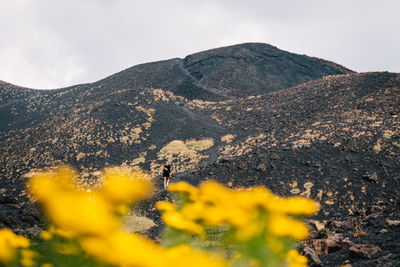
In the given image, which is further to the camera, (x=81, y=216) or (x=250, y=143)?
(x=250, y=143)

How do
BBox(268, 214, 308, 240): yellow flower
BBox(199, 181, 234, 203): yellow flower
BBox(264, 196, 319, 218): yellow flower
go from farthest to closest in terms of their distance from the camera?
BBox(199, 181, 234, 203): yellow flower → BBox(264, 196, 319, 218): yellow flower → BBox(268, 214, 308, 240): yellow flower

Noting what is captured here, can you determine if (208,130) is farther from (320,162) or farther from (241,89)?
(241,89)

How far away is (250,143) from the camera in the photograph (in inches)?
605

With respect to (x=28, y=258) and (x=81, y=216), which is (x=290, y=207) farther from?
(x=28, y=258)

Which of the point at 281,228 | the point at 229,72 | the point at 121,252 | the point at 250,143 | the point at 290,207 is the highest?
the point at 229,72

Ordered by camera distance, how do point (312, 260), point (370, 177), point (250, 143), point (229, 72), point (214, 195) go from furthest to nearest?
point (229, 72), point (250, 143), point (370, 177), point (312, 260), point (214, 195)

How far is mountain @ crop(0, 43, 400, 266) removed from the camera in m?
9.12

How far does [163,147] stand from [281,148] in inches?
276

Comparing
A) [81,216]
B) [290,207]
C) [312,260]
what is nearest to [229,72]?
[312,260]

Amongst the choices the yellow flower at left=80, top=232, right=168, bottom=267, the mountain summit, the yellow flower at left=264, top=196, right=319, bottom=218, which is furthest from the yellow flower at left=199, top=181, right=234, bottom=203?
the mountain summit

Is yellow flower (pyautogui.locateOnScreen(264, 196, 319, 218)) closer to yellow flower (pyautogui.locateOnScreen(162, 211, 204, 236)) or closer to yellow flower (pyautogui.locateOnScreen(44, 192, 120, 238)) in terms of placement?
yellow flower (pyautogui.locateOnScreen(162, 211, 204, 236))

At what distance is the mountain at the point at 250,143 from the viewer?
9117mm

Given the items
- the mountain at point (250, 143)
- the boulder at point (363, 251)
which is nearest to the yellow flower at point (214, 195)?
the mountain at point (250, 143)

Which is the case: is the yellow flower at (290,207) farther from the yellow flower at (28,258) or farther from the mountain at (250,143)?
the mountain at (250,143)
